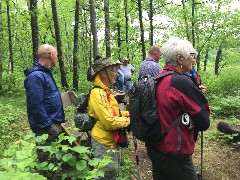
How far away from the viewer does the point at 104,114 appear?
3.68 meters

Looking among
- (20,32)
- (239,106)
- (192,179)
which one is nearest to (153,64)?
(192,179)

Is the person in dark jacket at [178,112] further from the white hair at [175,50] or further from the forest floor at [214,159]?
the forest floor at [214,159]

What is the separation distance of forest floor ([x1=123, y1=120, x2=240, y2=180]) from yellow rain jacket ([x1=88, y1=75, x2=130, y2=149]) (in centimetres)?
190

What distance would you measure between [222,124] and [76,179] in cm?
715

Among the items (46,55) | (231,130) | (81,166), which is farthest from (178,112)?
(231,130)

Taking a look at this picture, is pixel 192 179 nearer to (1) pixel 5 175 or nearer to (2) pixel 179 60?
(2) pixel 179 60

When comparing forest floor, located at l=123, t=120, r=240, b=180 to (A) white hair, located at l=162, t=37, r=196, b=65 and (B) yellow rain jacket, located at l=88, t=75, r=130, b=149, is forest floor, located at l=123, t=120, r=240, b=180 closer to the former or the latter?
(B) yellow rain jacket, located at l=88, t=75, r=130, b=149

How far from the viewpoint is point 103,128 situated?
3869 millimetres

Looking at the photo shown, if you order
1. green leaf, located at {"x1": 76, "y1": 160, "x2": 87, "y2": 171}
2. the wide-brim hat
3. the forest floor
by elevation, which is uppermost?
the wide-brim hat

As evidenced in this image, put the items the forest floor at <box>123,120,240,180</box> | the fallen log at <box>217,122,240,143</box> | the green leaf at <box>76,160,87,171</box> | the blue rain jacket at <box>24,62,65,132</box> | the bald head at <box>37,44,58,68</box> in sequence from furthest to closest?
1. the fallen log at <box>217,122,240,143</box>
2. the forest floor at <box>123,120,240,180</box>
3. the bald head at <box>37,44,58,68</box>
4. the blue rain jacket at <box>24,62,65,132</box>
5. the green leaf at <box>76,160,87,171</box>

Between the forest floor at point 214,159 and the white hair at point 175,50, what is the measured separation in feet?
9.87

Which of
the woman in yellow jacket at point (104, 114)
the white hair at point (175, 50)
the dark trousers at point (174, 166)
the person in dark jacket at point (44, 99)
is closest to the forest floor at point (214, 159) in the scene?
the woman in yellow jacket at point (104, 114)

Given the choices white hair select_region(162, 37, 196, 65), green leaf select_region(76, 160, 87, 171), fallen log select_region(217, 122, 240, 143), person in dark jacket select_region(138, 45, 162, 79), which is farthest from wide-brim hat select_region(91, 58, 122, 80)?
fallen log select_region(217, 122, 240, 143)

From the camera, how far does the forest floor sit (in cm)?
600
